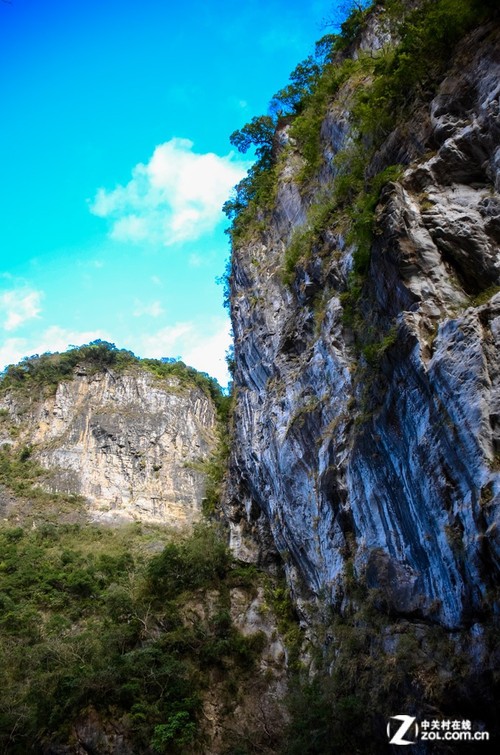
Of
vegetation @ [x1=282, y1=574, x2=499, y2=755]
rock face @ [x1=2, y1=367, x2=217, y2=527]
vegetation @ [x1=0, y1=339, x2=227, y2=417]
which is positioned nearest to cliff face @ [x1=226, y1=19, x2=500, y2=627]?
vegetation @ [x1=282, y1=574, x2=499, y2=755]

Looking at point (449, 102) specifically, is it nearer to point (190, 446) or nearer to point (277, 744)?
point (277, 744)

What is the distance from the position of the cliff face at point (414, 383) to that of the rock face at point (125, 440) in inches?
1002

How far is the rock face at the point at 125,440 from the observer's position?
38906 mm

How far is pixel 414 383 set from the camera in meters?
8.73

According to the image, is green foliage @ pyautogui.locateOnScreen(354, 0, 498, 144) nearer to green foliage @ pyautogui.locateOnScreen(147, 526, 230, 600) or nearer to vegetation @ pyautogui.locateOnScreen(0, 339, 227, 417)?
green foliage @ pyautogui.locateOnScreen(147, 526, 230, 600)

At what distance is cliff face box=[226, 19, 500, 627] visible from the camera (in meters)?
7.51

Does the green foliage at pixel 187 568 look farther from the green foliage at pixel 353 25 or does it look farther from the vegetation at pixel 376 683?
the green foliage at pixel 353 25

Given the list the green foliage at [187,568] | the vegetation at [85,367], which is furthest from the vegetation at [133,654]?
the vegetation at [85,367]

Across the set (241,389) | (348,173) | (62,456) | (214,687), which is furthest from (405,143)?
(62,456)

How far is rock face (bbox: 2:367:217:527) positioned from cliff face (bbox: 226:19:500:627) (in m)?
25.4

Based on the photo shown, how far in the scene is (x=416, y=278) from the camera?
9.20m

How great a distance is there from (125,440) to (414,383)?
36.3 meters

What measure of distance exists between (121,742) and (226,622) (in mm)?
4645

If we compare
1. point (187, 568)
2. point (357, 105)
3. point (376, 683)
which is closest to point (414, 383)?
point (376, 683)
